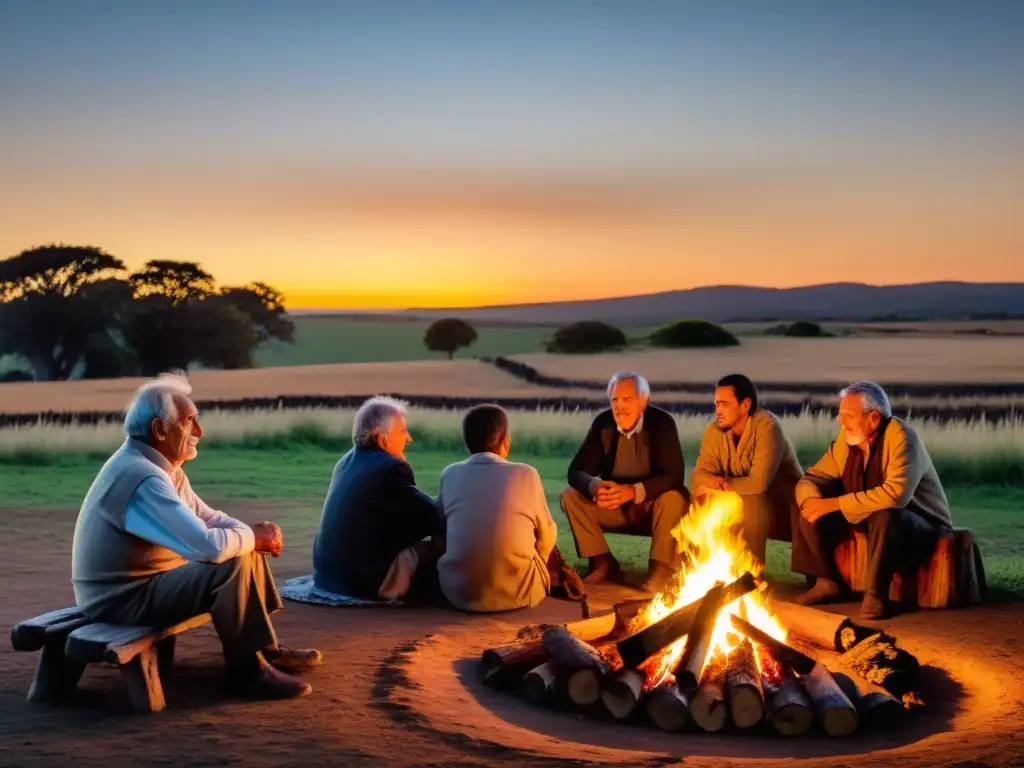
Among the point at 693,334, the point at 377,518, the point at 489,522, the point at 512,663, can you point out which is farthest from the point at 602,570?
the point at 693,334

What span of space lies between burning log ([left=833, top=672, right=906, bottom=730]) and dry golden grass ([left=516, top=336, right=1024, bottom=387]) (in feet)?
51.1

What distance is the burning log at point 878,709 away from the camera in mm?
5844

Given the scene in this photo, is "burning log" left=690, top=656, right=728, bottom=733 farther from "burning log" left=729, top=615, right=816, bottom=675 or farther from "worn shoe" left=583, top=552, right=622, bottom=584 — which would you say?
"worn shoe" left=583, top=552, right=622, bottom=584

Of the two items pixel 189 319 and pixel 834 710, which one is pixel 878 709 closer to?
pixel 834 710

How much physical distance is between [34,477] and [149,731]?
12.4 m

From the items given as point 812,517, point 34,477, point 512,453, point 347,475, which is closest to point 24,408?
point 34,477

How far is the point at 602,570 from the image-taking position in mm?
9016

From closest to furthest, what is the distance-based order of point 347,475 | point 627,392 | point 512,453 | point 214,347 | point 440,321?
point 347,475
point 627,392
point 512,453
point 214,347
point 440,321

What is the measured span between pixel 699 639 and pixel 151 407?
2.71 metres

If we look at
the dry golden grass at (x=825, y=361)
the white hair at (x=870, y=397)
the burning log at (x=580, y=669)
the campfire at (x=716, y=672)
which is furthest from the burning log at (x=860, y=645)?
the dry golden grass at (x=825, y=361)

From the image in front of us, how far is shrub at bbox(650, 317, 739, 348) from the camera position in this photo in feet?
107

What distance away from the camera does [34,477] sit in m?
16.8

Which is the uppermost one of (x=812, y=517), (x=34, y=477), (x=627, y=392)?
(x=627, y=392)

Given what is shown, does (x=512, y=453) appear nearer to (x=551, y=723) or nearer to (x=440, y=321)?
(x=551, y=723)
